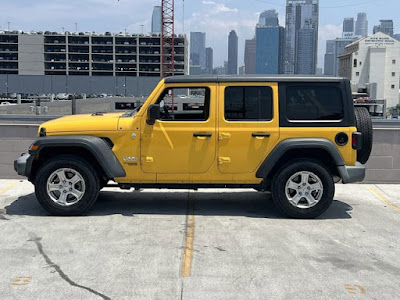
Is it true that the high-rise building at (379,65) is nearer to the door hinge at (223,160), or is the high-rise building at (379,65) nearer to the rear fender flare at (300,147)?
the rear fender flare at (300,147)

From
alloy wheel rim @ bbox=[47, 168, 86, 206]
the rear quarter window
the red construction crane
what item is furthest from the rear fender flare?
the red construction crane

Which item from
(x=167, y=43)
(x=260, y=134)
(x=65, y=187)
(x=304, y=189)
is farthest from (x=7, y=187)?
(x=167, y=43)

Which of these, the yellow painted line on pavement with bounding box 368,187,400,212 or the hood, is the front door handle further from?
the yellow painted line on pavement with bounding box 368,187,400,212

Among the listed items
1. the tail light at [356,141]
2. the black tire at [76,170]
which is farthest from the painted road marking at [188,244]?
the tail light at [356,141]

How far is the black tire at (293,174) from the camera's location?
661 cm

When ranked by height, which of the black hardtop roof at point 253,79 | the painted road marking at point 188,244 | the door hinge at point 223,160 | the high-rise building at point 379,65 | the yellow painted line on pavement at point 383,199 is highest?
the high-rise building at point 379,65

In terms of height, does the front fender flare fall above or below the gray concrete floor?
above

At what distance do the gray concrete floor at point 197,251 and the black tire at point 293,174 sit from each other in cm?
14

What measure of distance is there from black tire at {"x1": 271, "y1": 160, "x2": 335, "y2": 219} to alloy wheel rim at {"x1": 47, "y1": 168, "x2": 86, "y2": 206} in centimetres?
266

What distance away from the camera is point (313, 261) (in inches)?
201

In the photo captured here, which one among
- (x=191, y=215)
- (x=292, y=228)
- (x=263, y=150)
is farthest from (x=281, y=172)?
(x=191, y=215)

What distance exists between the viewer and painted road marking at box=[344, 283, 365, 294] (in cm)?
433

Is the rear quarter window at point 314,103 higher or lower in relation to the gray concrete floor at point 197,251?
higher

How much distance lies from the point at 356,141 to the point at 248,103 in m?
1.55
